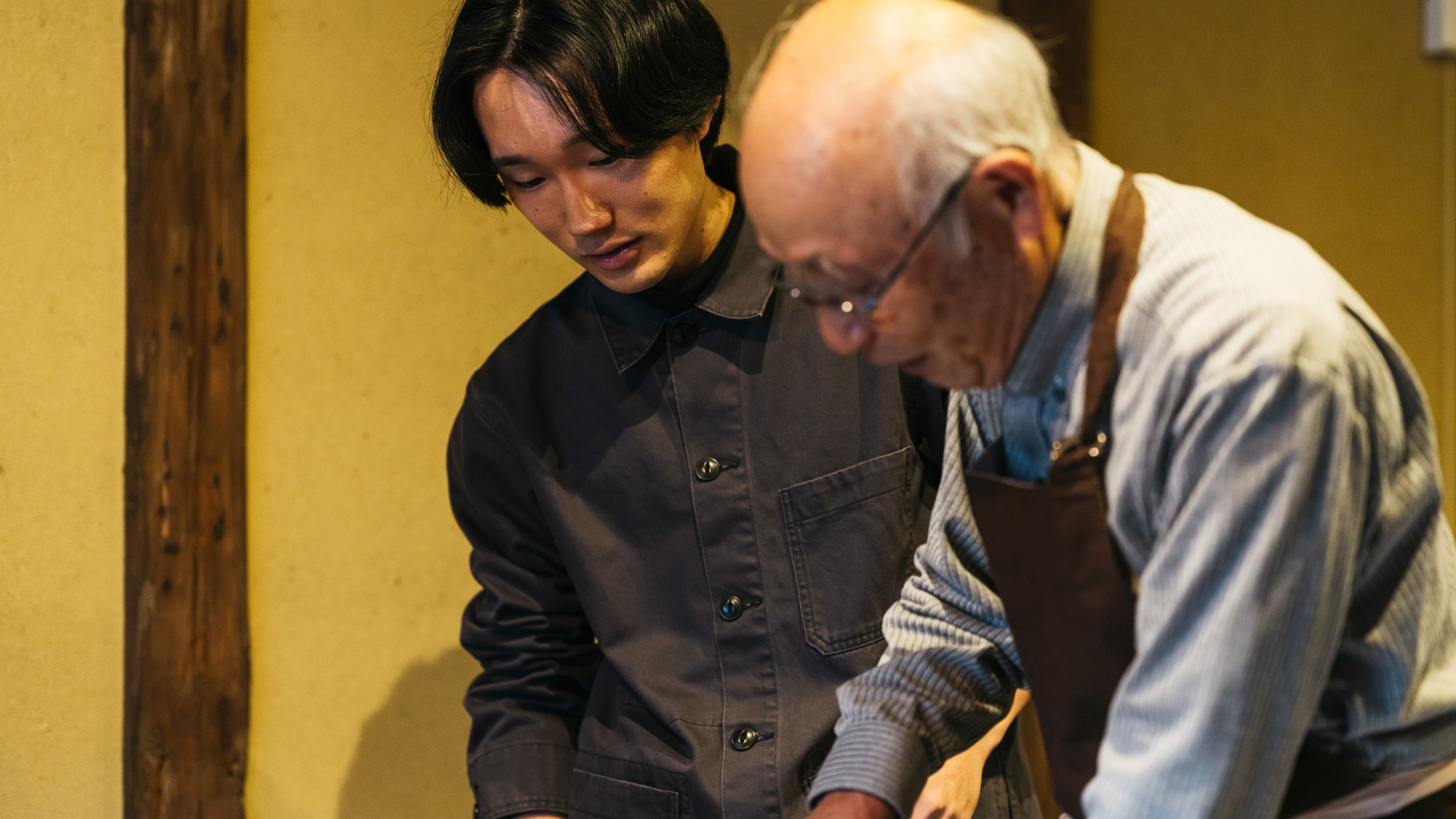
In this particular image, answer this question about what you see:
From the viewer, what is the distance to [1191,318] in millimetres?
871

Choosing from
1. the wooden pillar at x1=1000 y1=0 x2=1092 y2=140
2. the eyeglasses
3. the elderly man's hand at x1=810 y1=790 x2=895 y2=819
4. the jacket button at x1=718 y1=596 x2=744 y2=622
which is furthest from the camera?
the wooden pillar at x1=1000 y1=0 x2=1092 y2=140

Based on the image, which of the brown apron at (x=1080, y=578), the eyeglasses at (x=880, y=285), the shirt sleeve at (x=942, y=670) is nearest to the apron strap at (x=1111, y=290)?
the brown apron at (x=1080, y=578)

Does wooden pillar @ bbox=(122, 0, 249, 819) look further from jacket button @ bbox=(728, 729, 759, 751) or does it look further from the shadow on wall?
jacket button @ bbox=(728, 729, 759, 751)

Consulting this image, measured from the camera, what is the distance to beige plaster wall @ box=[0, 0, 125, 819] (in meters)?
2.11

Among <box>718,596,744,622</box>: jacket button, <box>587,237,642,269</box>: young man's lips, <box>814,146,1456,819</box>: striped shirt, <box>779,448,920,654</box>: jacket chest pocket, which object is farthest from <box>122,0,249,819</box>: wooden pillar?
<box>814,146,1456,819</box>: striped shirt

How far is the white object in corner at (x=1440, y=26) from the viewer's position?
325 cm

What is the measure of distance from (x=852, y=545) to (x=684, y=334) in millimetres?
380

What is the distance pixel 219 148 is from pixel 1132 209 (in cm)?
182

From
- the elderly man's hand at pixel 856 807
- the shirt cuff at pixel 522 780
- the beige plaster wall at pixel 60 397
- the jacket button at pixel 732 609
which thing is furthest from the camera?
the beige plaster wall at pixel 60 397

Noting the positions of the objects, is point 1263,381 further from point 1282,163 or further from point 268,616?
point 1282,163

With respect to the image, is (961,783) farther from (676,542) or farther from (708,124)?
(708,124)

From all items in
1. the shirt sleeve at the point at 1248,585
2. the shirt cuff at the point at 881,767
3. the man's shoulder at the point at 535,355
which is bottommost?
the shirt cuff at the point at 881,767

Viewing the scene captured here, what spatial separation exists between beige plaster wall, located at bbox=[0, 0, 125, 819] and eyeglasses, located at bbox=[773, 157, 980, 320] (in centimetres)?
162

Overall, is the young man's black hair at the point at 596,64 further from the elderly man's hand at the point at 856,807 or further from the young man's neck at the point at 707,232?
the elderly man's hand at the point at 856,807
